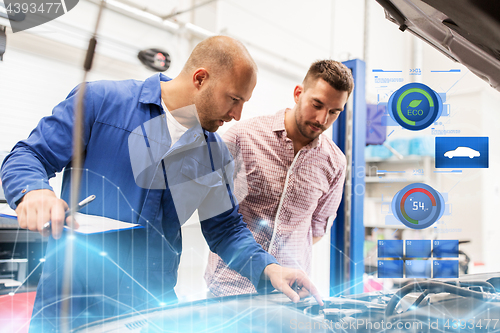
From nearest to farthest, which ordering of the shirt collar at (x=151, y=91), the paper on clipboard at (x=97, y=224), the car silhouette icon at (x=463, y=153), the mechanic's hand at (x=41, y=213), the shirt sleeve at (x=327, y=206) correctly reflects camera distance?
the mechanic's hand at (x=41, y=213) < the paper on clipboard at (x=97, y=224) < the shirt collar at (x=151, y=91) < the car silhouette icon at (x=463, y=153) < the shirt sleeve at (x=327, y=206)

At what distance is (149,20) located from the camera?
1.00 metres

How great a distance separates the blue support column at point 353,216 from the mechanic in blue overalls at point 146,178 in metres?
0.47

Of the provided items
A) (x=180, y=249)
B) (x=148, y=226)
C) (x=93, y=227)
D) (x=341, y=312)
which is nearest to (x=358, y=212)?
(x=341, y=312)

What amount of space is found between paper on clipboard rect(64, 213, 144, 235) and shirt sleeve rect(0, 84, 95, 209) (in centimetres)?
10

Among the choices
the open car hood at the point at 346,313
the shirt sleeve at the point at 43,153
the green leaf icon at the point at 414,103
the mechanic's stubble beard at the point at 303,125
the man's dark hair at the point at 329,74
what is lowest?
the open car hood at the point at 346,313

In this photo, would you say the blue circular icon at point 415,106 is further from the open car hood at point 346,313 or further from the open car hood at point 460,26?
the open car hood at point 346,313

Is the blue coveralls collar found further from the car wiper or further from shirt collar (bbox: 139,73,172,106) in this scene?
the car wiper

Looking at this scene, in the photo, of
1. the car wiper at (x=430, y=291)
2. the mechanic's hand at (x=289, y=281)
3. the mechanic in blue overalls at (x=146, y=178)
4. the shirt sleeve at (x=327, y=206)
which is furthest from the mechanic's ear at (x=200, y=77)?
the car wiper at (x=430, y=291)

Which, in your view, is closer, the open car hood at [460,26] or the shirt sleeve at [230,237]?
the open car hood at [460,26]

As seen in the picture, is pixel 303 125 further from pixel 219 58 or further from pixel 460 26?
pixel 460 26

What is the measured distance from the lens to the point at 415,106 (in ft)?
3.61

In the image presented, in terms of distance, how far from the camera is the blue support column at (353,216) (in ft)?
4.27

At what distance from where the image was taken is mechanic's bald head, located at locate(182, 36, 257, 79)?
0.86m

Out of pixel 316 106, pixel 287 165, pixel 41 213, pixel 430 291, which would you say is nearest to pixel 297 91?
pixel 316 106
